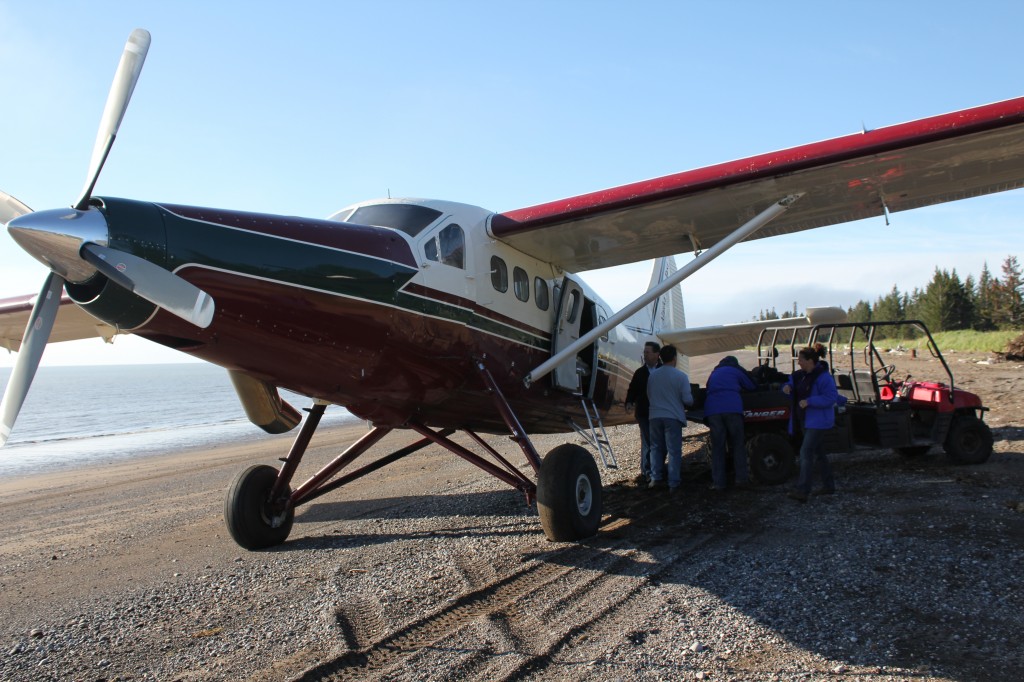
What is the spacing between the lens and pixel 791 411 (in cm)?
823

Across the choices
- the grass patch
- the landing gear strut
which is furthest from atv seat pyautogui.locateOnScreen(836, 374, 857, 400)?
the grass patch

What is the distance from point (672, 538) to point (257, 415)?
4378mm

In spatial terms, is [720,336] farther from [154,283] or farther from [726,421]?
[154,283]

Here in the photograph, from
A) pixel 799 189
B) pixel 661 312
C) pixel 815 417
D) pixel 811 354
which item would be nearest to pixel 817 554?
pixel 815 417

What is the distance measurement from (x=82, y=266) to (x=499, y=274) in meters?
4.00

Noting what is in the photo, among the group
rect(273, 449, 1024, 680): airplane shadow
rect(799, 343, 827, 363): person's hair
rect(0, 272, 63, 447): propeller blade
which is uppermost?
rect(0, 272, 63, 447): propeller blade

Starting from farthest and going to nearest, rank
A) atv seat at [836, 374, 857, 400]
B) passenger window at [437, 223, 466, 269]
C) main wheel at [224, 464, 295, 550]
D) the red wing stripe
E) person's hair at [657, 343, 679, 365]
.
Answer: atv seat at [836, 374, 857, 400], person's hair at [657, 343, 679, 365], main wheel at [224, 464, 295, 550], passenger window at [437, 223, 466, 269], the red wing stripe

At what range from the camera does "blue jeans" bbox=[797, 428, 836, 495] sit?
7.32 metres

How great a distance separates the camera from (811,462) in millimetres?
7355

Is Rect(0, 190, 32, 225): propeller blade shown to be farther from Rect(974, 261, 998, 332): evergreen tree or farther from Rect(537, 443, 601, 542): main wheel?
Rect(974, 261, 998, 332): evergreen tree

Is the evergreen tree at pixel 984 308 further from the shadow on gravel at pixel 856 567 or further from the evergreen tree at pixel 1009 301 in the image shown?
the shadow on gravel at pixel 856 567

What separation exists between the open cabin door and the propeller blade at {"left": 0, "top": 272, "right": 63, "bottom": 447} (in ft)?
16.2

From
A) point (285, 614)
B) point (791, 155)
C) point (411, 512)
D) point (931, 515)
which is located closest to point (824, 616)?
point (931, 515)

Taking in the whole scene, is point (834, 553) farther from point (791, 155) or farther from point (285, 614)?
point (285, 614)
